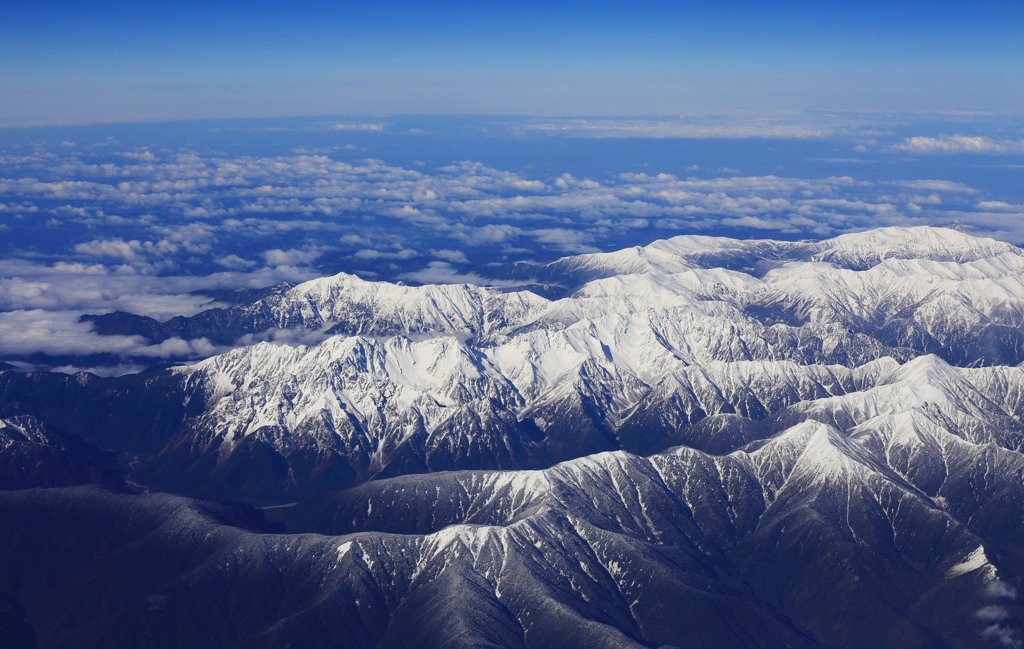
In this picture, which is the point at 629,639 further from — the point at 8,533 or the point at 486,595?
the point at 8,533

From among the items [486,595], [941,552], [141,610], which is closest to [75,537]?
[141,610]

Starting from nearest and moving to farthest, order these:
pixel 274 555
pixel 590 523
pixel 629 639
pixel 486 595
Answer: pixel 629 639 < pixel 486 595 < pixel 274 555 < pixel 590 523

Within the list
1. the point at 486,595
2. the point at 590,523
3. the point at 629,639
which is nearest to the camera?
the point at 629,639

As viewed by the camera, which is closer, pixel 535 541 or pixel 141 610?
pixel 141 610

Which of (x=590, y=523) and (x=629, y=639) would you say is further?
(x=590, y=523)

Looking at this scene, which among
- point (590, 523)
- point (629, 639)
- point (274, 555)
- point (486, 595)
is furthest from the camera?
point (590, 523)

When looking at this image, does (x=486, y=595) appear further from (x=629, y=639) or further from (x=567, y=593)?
(x=629, y=639)

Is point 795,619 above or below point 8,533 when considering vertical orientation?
below

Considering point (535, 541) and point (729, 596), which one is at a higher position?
point (535, 541)

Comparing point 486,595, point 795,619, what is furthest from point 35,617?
point 795,619
